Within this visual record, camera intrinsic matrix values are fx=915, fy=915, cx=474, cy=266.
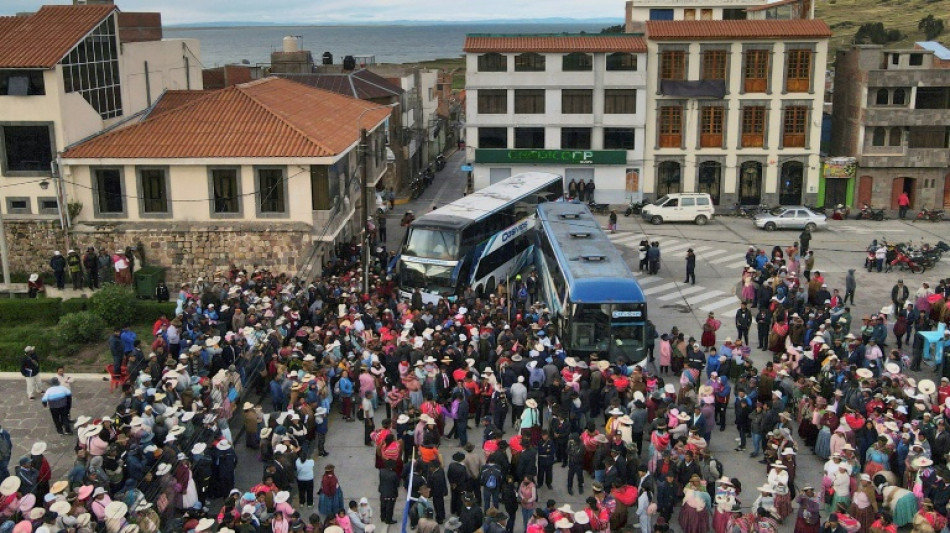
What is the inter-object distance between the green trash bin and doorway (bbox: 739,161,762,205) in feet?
112

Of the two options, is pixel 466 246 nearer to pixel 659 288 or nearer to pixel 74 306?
pixel 659 288

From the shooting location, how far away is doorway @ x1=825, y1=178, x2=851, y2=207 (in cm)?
5294

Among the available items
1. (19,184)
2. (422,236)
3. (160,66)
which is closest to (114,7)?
(160,66)

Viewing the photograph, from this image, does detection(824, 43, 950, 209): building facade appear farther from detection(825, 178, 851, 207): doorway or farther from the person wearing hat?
the person wearing hat

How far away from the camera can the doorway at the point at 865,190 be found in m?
52.4

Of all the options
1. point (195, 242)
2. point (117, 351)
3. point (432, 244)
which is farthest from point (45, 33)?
point (432, 244)

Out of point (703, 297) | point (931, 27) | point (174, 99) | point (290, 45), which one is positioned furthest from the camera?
point (931, 27)

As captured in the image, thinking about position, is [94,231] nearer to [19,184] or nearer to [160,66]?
[19,184]

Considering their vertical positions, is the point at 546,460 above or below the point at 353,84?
below

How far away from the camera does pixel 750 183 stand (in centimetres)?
5381

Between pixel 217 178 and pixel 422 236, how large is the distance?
830 centimetres

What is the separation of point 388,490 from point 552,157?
123ft

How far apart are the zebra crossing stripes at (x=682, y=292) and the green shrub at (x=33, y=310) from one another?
22.2m

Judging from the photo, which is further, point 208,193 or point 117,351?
point 208,193
